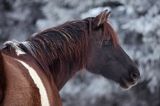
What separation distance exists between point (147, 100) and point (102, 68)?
9.58 feet

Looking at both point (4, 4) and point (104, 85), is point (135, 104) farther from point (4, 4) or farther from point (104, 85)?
point (4, 4)

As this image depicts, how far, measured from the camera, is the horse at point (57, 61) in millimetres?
2447

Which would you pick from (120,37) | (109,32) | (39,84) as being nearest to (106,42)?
(109,32)

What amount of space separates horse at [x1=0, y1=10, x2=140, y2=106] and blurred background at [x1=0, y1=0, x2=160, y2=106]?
235 centimetres

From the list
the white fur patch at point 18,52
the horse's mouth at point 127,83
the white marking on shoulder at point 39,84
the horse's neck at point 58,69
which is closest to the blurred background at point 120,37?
the horse's mouth at point 127,83

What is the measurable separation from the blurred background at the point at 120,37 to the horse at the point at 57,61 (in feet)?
7.72

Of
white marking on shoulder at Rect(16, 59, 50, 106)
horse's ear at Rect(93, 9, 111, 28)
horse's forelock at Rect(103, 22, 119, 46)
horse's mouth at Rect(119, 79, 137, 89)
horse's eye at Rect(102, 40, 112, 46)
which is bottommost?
horse's mouth at Rect(119, 79, 137, 89)

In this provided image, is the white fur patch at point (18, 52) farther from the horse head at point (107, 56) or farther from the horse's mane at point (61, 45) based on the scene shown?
the horse head at point (107, 56)

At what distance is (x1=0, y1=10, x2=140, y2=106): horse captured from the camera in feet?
8.03

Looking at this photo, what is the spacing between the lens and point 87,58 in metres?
3.57

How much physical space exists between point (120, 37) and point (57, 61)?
3.25 metres

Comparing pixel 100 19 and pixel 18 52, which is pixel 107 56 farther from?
pixel 18 52

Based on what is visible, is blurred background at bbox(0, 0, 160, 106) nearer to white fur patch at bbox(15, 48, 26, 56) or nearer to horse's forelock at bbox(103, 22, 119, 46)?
horse's forelock at bbox(103, 22, 119, 46)

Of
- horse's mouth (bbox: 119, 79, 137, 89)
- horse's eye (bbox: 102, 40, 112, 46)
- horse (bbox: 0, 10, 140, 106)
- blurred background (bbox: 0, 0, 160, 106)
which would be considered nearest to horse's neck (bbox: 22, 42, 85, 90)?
horse (bbox: 0, 10, 140, 106)
